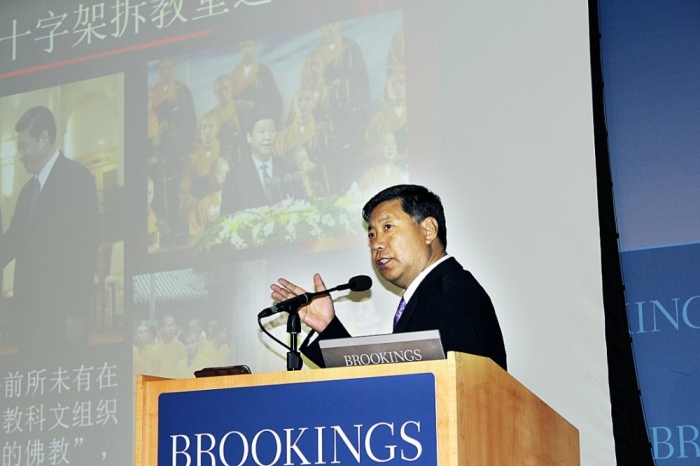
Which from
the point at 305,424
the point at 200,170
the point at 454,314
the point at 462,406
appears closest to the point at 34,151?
the point at 200,170

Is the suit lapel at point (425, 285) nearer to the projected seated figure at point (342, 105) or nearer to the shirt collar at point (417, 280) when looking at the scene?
the shirt collar at point (417, 280)

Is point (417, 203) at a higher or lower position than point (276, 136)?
lower

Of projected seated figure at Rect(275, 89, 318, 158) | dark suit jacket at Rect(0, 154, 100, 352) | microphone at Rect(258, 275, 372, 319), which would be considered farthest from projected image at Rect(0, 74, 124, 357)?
microphone at Rect(258, 275, 372, 319)

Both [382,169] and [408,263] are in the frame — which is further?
[382,169]

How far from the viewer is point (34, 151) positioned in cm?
457

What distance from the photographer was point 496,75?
3.67 m

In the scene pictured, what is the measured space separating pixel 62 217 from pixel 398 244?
2.05m

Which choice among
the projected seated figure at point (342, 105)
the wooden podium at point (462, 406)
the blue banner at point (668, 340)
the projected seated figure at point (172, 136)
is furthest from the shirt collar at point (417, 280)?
the projected seated figure at point (172, 136)

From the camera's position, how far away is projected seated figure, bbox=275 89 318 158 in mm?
3967

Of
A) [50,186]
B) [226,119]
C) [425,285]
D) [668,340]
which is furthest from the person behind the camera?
[50,186]

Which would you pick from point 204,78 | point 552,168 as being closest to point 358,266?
point 552,168

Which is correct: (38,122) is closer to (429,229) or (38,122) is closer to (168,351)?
(168,351)

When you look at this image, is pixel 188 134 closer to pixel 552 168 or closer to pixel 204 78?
pixel 204 78

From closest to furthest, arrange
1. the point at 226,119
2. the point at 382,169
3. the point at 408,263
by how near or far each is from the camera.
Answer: the point at 408,263 → the point at 382,169 → the point at 226,119
